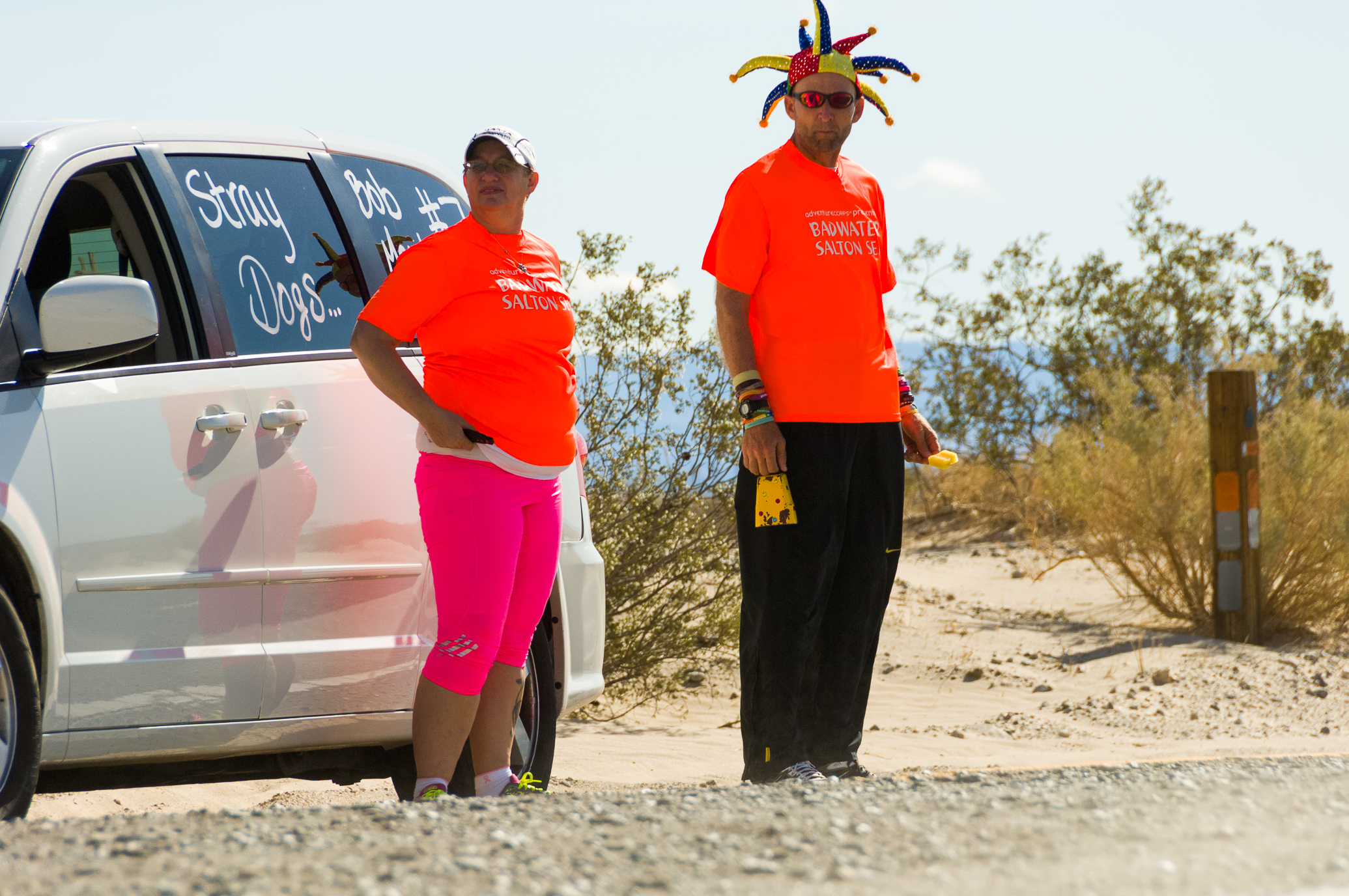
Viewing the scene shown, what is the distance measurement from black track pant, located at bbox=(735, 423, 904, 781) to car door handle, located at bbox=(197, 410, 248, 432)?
1.42 meters

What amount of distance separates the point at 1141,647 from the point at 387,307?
22.6 ft

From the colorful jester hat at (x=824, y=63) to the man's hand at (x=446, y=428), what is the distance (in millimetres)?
1481

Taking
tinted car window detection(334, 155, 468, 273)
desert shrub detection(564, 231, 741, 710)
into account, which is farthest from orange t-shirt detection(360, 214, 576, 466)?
desert shrub detection(564, 231, 741, 710)

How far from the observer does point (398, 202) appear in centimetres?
450

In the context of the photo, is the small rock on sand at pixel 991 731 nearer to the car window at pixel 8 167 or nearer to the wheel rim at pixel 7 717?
the wheel rim at pixel 7 717

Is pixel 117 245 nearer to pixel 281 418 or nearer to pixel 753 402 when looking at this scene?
pixel 281 418

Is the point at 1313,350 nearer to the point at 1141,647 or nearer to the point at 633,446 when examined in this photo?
the point at 1141,647

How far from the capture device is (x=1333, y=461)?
32.7 ft

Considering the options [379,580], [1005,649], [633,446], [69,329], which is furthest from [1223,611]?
[69,329]

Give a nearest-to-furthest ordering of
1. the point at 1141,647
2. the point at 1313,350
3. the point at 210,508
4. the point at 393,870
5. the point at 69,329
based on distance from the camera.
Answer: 1. the point at 393,870
2. the point at 69,329
3. the point at 210,508
4. the point at 1141,647
5. the point at 1313,350

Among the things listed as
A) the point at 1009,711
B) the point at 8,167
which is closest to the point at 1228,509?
the point at 1009,711

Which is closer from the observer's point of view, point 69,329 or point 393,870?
point 393,870

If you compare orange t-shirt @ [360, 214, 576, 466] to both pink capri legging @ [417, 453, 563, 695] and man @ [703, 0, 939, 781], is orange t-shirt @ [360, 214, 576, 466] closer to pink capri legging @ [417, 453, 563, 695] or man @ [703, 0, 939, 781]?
pink capri legging @ [417, 453, 563, 695]

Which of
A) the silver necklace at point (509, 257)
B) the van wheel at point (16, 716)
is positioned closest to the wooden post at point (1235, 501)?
the silver necklace at point (509, 257)
